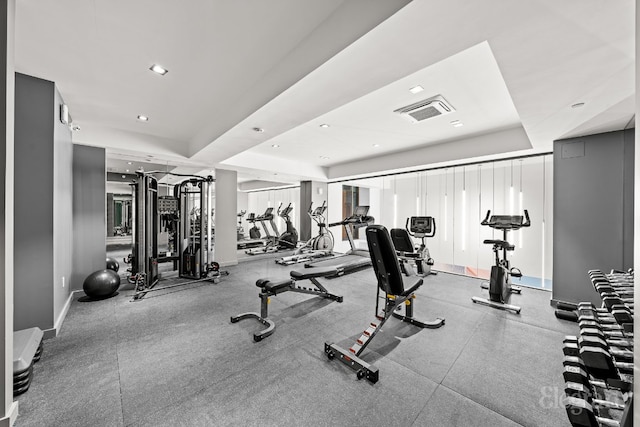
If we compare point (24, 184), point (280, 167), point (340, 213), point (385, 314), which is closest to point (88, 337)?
point (24, 184)

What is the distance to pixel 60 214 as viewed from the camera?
3006mm

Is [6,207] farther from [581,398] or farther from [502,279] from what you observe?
[502,279]

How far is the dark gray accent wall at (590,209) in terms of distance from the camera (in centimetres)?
320

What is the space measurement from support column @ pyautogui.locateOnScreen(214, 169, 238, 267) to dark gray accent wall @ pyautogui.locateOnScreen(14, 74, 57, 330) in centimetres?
364

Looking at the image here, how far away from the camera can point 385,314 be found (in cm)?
254

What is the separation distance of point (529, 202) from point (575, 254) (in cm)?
223

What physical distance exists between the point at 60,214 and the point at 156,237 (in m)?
1.69

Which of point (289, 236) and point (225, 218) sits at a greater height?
point (225, 218)

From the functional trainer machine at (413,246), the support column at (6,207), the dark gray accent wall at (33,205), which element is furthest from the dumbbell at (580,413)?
the dark gray accent wall at (33,205)

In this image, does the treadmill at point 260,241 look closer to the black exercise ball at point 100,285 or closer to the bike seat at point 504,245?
the black exercise ball at point 100,285

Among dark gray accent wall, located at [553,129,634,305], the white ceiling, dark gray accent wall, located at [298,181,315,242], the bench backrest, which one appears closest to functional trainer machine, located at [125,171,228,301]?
the white ceiling

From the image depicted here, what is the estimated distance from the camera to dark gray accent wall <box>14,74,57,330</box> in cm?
250

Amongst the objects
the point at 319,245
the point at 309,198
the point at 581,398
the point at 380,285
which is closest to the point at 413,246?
the point at 380,285

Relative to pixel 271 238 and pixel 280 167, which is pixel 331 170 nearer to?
pixel 280 167
